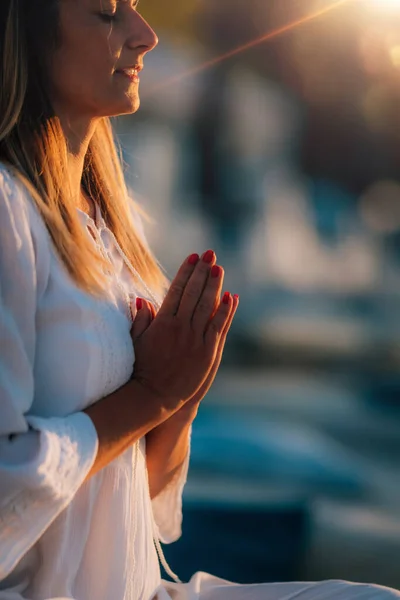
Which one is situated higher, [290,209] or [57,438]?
[290,209]

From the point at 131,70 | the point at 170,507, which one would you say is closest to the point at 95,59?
the point at 131,70

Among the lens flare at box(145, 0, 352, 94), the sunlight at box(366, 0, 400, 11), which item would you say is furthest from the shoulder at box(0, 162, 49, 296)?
the sunlight at box(366, 0, 400, 11)

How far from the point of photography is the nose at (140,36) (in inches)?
40.6

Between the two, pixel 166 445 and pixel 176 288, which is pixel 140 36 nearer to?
pixel 176 288

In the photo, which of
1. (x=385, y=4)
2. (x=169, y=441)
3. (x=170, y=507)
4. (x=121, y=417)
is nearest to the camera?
(x=121, y=417)

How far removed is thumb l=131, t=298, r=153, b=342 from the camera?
0.96 meters

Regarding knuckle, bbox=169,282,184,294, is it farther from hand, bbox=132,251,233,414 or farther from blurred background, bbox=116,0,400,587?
blurred background, bbox=116,0,400,587

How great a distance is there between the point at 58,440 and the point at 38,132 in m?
0.43

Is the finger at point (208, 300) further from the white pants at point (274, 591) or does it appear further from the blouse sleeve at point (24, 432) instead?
the white pants at point (274, 591)

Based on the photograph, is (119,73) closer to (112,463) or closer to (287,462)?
(112,463)

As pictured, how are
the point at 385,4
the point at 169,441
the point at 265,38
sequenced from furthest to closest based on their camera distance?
the point at 265,38
the point at 385,4
the point at 169,441

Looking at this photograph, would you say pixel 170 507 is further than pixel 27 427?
Yes

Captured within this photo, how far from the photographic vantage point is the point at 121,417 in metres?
0.87

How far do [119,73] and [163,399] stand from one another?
457 millimetres
